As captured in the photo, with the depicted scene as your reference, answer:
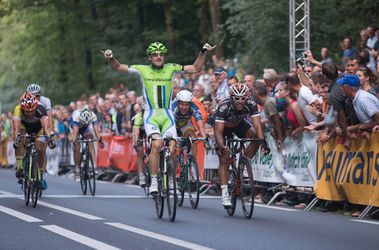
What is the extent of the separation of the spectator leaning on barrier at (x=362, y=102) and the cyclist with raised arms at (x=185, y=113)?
126 inches

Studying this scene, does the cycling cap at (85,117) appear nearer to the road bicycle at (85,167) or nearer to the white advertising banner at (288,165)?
the road bicycle at (85,167)

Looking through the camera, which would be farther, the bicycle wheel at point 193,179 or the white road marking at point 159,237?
the bicycle wheel at point 193,179

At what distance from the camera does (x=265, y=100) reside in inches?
678

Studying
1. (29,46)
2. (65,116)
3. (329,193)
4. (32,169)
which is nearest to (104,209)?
(32,169)

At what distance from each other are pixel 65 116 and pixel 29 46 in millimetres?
18332

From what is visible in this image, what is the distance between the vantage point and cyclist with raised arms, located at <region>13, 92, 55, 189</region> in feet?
53.7

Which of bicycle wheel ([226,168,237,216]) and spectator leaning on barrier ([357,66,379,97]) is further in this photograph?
spectator leaning on barrier ([357,66,379,97])

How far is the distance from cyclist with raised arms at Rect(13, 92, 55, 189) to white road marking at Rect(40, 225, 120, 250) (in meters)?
4.31

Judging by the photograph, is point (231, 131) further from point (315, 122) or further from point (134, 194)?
point (134, 194)

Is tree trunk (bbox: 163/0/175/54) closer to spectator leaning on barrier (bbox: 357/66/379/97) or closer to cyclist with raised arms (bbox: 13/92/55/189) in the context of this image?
cyclist with raised arms (bbox: 13/92/55/189)

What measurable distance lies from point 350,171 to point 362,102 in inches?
49.8

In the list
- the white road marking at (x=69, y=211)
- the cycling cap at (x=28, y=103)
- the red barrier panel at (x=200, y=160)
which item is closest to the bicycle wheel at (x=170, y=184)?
the white road marking at (x=69, y=211)

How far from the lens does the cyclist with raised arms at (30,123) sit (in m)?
16.4

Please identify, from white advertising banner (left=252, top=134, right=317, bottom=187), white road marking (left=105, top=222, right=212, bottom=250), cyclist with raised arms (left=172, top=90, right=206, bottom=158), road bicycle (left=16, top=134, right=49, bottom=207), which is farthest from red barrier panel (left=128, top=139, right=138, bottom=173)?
white road marking (left=105, top=222, right=212, bottom=250)
